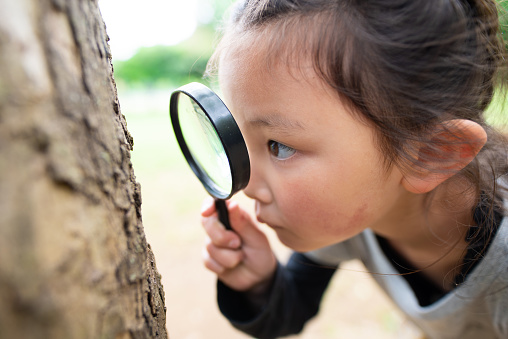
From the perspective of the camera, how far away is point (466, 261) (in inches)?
53.8

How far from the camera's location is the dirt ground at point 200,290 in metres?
2.79

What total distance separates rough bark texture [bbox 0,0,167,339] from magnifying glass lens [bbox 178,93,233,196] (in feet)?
1.75

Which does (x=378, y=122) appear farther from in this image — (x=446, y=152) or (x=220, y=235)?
→ (x=220, y=235)

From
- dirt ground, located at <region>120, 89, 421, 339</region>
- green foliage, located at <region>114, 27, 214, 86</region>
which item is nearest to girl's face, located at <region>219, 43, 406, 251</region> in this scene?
dirt ground, located at <region>120, 89, 421, 339</region>

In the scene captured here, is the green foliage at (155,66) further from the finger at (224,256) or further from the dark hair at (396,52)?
the dark hair at (396,52)

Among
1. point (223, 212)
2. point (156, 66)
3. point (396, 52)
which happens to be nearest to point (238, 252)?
point (223, 212)

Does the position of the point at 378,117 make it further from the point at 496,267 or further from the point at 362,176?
the point at 496,267

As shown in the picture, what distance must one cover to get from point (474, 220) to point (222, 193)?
84cm

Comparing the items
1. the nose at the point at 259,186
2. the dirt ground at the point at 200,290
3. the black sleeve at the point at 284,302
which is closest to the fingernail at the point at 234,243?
the black sleeve at the point at 284,302

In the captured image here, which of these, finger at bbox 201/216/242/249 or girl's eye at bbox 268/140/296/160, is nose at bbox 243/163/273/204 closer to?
girl's eye at bbox 268/140/296/160

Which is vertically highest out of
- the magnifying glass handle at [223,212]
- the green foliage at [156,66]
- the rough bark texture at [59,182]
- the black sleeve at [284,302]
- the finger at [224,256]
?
the rough bark texture at [59,182]

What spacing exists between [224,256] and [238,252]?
6 centimetres

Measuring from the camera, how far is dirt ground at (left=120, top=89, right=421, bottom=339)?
279 cm

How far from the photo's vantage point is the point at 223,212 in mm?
1554
